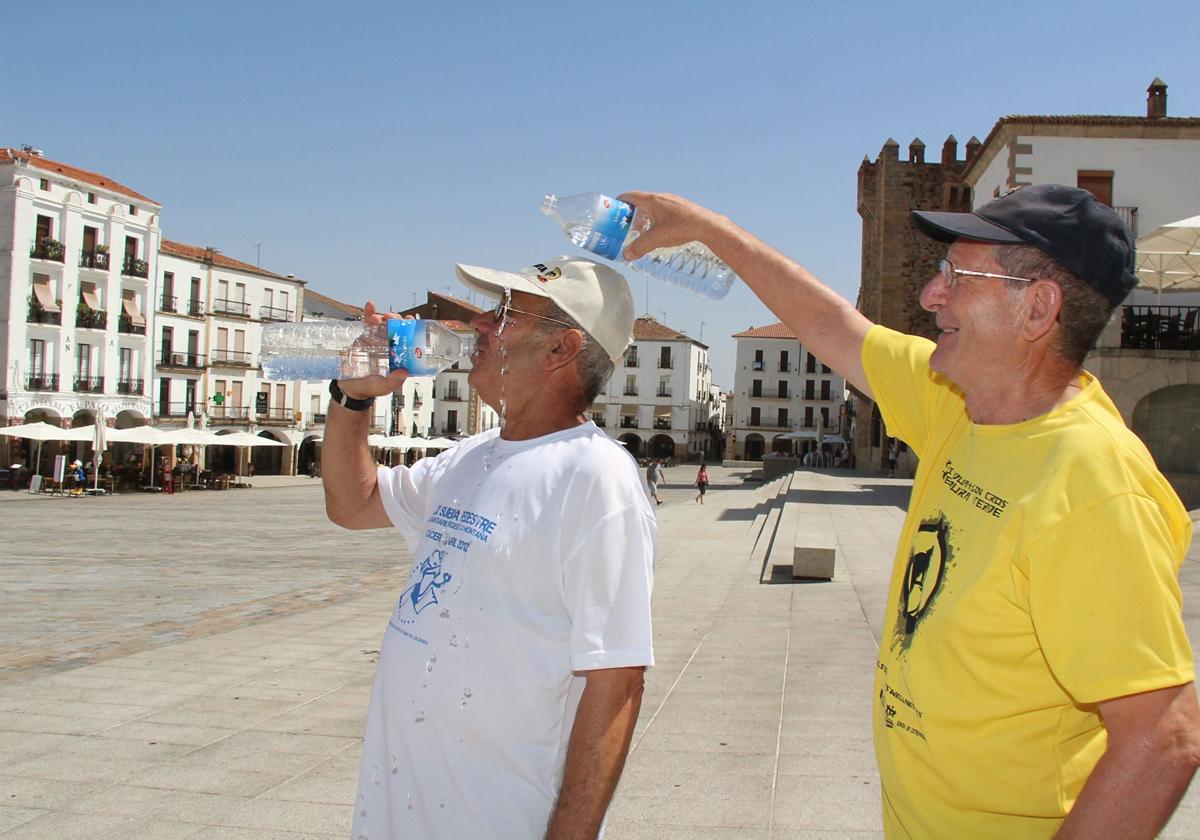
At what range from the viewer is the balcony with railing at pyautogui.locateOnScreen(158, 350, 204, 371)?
1957 inches

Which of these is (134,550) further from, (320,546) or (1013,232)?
(1013,232)

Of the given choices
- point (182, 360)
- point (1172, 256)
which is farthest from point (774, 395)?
point (1172, 256)

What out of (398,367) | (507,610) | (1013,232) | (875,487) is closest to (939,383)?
(1013,232)

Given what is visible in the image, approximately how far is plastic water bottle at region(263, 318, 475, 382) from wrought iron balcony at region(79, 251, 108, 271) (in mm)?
45865

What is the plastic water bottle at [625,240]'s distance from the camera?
103 inches

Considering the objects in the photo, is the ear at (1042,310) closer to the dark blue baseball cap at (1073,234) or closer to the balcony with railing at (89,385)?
the dark blue baseball cap at (1073,234)

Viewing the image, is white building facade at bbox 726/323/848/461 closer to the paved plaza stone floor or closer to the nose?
the paved plaza stone floor

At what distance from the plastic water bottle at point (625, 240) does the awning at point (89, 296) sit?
46493 millimetres

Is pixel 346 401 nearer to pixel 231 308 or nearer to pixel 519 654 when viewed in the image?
pixel 519 654

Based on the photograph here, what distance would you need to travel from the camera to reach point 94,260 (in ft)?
146

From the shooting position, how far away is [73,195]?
43.4 m

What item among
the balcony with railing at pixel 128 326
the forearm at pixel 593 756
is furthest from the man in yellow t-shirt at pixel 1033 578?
the balcony with railing at pixel 128 326

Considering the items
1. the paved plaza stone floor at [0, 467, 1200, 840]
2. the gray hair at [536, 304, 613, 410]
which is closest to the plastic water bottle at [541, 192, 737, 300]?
the gray hair at [536, 304, 613, 410]

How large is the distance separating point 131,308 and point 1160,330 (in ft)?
136
